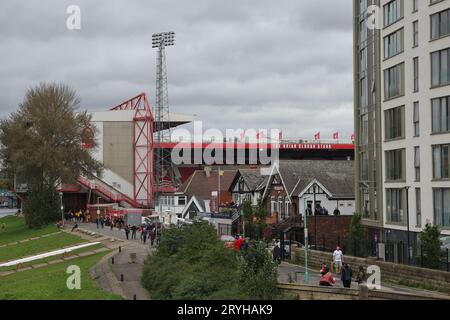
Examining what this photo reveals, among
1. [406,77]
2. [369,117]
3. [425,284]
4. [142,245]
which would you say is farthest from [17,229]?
[425,284]

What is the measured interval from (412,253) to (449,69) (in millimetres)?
10461

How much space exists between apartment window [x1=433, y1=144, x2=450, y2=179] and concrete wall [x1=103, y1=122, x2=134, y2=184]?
69.9m

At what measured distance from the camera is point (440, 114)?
3938 cm

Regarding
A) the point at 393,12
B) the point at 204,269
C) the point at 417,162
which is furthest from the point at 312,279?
the point at 393,12

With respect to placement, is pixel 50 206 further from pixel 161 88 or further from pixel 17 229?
pixel 161 88

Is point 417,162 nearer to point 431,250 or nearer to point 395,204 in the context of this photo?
point 395,204

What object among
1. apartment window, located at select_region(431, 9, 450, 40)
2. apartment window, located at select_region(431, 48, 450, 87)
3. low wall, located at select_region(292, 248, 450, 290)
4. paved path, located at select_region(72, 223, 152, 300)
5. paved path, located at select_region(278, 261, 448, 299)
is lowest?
paved path, located at select_region(72, 223, 152, 300)

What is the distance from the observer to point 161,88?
100 meters

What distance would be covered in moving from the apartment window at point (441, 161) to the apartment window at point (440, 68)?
3.61 m

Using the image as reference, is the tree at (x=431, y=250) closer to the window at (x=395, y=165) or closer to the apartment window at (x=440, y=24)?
the apartment window at (x=440, y=24)

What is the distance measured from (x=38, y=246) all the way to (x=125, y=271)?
24.7m

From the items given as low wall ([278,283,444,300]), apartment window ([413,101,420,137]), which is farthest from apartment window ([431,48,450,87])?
low wall ([278,283,444,300])

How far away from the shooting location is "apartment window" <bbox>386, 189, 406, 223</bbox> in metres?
43.9

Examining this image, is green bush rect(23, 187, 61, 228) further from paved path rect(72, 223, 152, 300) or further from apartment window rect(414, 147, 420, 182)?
apartment window rect(414, 147, 420, 182)
